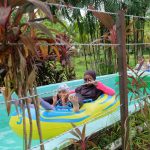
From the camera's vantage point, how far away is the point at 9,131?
5.27 meters

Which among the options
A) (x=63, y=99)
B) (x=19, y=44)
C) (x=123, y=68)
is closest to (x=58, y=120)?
(x=63, y=99)

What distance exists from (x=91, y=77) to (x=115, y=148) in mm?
1590

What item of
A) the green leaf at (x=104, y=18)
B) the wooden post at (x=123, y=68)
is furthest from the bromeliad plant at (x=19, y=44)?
the green leaf at (x=104, y=18)

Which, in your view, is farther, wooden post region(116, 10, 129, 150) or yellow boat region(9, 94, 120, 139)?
yellow boat region(9, 94, 120, 139)

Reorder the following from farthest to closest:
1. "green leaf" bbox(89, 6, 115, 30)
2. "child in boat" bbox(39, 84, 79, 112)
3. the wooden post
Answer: "child in boat" bbox(39, 84, 79, 112)
"green leaf" bbox(89, 6, 115, 30)
the wooden post

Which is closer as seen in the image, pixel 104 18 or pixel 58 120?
pixel 104 18

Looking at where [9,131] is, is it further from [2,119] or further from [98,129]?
[98,129]

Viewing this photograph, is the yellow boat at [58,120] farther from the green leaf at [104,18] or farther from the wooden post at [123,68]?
the green leaf at [104,18]

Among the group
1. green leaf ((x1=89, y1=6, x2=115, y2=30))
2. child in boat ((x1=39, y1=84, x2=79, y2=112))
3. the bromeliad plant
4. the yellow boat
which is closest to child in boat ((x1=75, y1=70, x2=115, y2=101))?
child in boat ((x1=39, y1=84, x2=79, y2=112))

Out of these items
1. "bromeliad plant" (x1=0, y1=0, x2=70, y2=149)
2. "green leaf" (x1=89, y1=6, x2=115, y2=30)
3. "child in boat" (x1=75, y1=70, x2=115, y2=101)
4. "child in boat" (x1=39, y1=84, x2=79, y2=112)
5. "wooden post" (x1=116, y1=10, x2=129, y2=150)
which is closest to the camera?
"bromeliad plant" (x1=0, y1=0, x2=70, y2=149)

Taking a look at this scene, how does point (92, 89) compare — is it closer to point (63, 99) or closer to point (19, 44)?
point (63, 99)

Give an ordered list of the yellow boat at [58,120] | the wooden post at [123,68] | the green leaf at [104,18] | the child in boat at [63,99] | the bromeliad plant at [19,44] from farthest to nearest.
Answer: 1. the child in boat at [63,99]
2. the yellow boat at [58,120]
3. the green leaf at [104,18]
4. the wooden post at [123,68]
5. the bromeliad plant at [19,44]

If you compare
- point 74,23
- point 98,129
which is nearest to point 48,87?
point 98,129

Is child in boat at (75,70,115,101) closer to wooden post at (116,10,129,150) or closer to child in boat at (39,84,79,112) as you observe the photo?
child in boat at (39,84,79,112)
